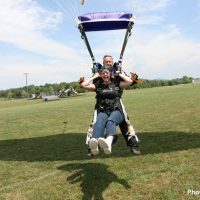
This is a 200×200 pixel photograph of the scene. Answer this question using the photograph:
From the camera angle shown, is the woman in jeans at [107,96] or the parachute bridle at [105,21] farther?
the parachute bridle at [105,21]

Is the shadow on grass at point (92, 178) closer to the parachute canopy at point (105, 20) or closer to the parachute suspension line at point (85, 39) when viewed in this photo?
the parachute suspension line at point (85, 39)

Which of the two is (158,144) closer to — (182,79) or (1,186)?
(1,186)

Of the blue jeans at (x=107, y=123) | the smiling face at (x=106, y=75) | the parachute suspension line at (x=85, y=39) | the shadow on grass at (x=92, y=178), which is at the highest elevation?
the parachute suspension line at (x=85, y=39)

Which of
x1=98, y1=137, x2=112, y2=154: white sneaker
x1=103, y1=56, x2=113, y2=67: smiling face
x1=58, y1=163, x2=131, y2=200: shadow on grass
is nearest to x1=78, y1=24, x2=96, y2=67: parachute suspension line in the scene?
x1=103, y1=56, x2=113, y2=67: smiling face

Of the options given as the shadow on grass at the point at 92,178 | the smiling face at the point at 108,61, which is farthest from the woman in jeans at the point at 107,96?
the shadow on grass at the point at 92,178

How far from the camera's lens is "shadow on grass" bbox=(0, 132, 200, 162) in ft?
39.5

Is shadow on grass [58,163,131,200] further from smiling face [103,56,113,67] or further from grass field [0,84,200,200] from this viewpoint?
smiling face [103,56,113,67]

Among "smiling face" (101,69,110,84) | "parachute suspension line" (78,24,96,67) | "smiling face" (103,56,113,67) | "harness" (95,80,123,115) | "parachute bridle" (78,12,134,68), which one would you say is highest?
"parachute bridle" (78,12,134,68)

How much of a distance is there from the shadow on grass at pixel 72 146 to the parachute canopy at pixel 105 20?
12.5 ft

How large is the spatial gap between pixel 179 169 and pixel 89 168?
240 cm

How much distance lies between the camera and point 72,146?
1395cm

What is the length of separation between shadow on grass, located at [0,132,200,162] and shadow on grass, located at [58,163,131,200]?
114cm

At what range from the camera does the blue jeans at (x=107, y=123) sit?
27.1ft

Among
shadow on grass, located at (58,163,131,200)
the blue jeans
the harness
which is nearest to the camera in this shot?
the blue jeans
